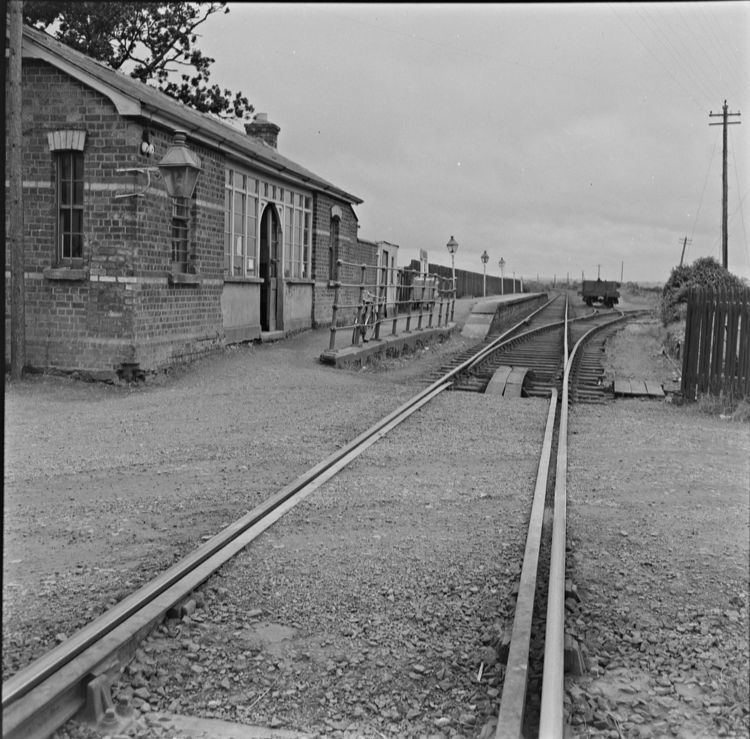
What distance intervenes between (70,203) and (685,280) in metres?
20.5

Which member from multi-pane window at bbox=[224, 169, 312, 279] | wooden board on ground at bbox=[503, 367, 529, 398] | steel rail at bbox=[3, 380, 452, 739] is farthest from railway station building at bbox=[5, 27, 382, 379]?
steel rail at bbox=[3, 380, 452, 739]

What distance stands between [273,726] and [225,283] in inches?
526

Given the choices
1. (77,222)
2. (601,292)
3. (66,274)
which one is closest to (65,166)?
(77,222)

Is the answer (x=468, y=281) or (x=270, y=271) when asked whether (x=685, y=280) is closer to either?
(x=270, y=271)

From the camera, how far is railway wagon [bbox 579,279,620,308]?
2052 inches

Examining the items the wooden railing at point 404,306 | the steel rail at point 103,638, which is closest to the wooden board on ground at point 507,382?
the wooden railing at point 404,306

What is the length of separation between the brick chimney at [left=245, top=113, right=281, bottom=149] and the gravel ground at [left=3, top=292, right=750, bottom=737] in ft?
57.5

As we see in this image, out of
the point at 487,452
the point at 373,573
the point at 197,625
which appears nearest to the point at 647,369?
the point at 487,452

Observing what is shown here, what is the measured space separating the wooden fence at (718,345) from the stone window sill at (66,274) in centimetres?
897

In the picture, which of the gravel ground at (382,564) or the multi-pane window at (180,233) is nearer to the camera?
the gravel ground at (382,564)

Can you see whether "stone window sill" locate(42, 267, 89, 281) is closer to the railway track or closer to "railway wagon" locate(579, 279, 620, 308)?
the railway track

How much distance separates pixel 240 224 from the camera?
1662 centimetres

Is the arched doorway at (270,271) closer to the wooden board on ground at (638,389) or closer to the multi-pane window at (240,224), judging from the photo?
the multi-pane window at (240,224)

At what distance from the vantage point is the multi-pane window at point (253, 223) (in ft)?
52.7
